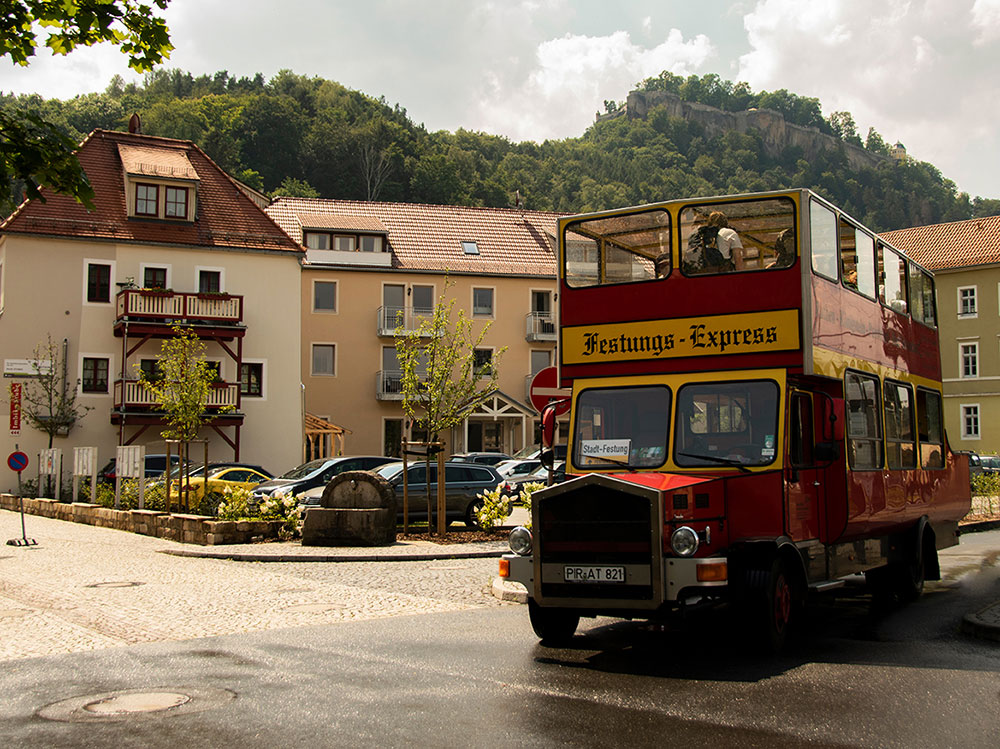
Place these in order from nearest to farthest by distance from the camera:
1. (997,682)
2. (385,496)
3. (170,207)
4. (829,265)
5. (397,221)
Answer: (997,682)
(829,265)
(385,496)
(170,207)
(397,221)

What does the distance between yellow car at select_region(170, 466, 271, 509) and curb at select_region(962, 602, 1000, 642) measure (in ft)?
49.7

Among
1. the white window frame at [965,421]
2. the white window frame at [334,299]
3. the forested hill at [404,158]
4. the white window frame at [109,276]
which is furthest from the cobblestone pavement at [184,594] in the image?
the forested hill at [404,158]

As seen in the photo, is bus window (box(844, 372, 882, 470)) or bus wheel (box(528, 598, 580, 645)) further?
bus window (box(844, 372, 882, 470))

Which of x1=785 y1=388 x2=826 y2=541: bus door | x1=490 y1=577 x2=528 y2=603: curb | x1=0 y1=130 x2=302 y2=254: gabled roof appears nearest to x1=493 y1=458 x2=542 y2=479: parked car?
x1=0 y1=130 x2=302 y2=254: gabled roof

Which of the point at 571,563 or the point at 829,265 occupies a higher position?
the point at 829,265

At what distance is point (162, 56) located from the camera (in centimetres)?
1027

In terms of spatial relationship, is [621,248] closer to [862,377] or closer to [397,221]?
[862,377]

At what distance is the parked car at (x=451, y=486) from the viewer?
77.8 ft

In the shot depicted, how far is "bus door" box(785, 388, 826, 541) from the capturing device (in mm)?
9820

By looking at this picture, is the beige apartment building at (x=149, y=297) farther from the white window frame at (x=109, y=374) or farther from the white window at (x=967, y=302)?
the white window at (x=967, y=302)

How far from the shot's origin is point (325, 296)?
178 ft

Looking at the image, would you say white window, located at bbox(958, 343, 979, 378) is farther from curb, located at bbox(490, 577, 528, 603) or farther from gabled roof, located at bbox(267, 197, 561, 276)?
curb, located at bbox(490, 577, 528, 603)

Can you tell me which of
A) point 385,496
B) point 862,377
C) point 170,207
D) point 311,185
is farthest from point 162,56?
point 311,185

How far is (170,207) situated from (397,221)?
16.7m
